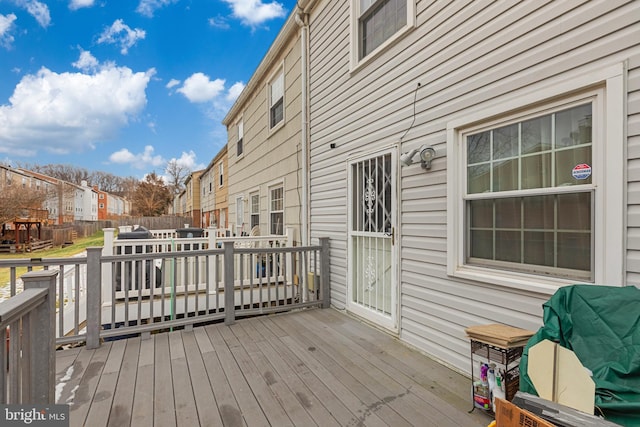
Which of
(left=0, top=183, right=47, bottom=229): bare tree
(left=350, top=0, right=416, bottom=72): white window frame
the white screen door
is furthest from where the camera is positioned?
(left=0, top=183, right=47, bottom=229): bare tree

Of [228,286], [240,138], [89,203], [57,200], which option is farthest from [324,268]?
[89,203]

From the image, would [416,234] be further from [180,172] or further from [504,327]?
[180,172]

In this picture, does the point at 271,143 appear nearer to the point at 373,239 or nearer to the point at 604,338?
the point at 373,239

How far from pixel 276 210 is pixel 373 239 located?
356 centimetres

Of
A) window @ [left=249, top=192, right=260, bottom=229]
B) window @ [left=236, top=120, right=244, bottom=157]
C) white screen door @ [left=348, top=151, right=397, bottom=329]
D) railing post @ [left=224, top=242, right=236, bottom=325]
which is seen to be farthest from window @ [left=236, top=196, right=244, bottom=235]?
white screen door @ [left=348, top=151, right=397, bottom=329]

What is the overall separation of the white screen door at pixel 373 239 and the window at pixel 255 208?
14.6ft

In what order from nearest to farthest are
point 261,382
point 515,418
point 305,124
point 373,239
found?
point 515,418
point 261,382
point 373,239
point 305,124

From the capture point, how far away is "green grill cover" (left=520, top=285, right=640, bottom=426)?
1229mm

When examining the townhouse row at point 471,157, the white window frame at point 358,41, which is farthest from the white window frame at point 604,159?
the white window frame at point 358,41

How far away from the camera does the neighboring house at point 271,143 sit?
5.78m

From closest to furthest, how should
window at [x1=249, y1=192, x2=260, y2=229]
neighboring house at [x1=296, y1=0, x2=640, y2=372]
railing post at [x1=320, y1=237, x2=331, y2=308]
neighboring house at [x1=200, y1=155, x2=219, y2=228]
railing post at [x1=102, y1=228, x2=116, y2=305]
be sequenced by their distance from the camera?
neighboring house at [x1=296, y1=0, x2=640, y2=372] < railing post at [x1=102, y1=228, x2=116, y2=305] < railing post at [x1=320, y1=237, x2=331, y2=308] < window at [x1=249, y1=192, x2=260, y2=229] < neighboring house at [x1=200, y1=155, x2=219, y2=228]

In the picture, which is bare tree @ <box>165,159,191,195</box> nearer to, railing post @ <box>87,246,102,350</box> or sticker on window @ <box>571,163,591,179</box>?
railing post @ <box>87,246,102,350</box>

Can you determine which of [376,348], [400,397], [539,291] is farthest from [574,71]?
[376,348]

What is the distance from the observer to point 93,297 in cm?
308
